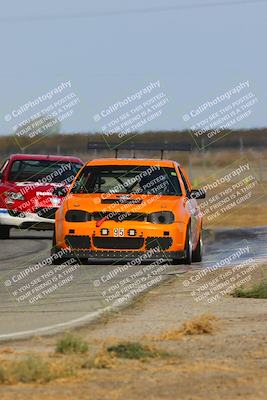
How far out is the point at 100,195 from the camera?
61.1 feet

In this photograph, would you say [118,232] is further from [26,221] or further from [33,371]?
[33,371]

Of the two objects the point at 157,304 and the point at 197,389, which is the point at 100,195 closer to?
the point at 157,304

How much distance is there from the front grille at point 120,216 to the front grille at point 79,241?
1.10 ft

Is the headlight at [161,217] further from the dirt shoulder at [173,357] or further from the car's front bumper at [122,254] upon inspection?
the dirt shoulder at [173,357]

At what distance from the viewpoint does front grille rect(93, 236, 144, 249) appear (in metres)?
18.1

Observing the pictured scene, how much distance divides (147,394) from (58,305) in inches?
223

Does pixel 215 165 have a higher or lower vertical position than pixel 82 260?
lower

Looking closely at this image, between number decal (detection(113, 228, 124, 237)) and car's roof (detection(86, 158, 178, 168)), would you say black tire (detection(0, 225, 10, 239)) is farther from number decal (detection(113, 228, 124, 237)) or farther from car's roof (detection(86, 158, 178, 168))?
number decal (detection(113, 228, 124, 237))

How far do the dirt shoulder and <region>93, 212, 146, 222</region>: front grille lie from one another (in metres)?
→ 4.31

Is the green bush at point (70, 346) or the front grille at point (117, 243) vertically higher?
the green bush at point (70, 346)

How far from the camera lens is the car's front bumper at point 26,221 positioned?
24.8 m

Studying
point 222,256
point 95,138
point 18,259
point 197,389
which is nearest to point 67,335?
point 197,389

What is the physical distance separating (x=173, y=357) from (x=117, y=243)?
8798 millimetres

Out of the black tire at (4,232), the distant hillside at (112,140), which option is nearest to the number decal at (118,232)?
the black tire at (4,232)
